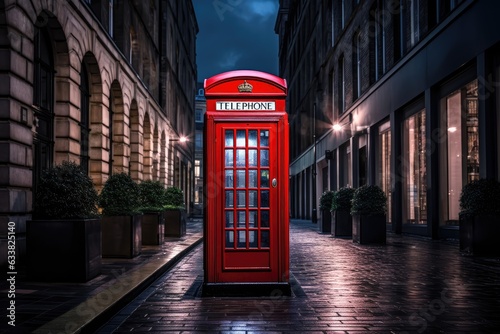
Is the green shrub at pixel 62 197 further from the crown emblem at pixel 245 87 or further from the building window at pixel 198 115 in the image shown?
the building window at pixel 198 115

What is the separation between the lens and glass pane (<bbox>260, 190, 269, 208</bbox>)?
736cm

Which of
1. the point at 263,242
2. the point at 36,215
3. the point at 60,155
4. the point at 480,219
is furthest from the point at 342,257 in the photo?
the point at 60,155

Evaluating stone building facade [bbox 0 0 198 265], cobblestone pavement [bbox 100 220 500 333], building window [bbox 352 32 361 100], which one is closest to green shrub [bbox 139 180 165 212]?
stone building facade [bbox 0 0 198 265]

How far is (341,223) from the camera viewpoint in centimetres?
1945

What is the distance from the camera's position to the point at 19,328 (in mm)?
4984

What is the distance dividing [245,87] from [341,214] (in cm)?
1269

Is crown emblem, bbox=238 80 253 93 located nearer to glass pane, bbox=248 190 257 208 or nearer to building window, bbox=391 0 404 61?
glass pane, bbox=248 190 257 208

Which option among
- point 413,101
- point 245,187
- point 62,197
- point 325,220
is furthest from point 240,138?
point 325,220

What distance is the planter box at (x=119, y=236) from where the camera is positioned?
455 inches

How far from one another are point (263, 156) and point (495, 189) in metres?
6.77

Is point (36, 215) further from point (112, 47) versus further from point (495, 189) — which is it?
point (112, 47)

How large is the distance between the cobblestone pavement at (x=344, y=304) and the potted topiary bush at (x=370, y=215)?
5125mm

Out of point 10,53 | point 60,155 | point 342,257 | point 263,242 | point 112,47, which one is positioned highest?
point 112,47

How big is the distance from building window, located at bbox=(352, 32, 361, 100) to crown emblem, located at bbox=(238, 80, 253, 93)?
2130 cm
